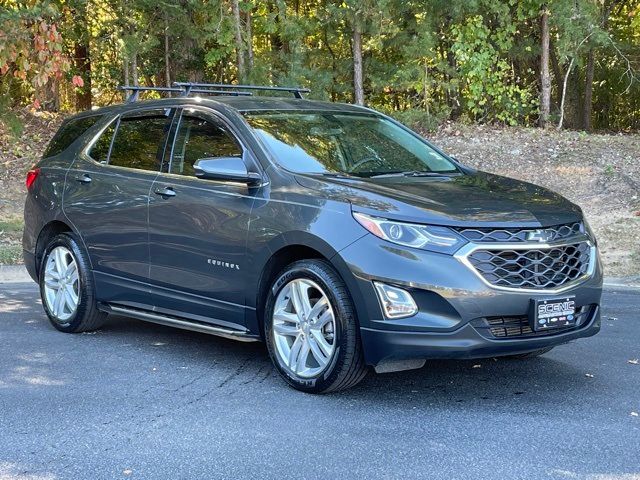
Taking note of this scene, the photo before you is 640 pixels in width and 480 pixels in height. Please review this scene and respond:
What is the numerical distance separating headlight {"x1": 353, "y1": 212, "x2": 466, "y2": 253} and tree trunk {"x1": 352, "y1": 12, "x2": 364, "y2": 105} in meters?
13.7

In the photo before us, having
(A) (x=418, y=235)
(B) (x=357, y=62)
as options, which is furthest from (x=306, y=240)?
(B) (x=357, y=62)

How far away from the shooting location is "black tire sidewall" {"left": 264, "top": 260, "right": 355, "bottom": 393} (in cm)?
519

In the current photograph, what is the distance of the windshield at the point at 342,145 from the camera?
235 inches

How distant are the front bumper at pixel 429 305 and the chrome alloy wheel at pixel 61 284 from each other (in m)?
3.04

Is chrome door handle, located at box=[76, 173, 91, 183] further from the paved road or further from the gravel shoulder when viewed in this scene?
the gravel shoulder

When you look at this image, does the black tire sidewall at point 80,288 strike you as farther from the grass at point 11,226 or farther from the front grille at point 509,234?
the grass at point 11,226

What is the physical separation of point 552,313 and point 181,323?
262 cm

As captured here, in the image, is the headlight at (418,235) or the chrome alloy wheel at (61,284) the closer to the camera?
the headlight at (418,235)

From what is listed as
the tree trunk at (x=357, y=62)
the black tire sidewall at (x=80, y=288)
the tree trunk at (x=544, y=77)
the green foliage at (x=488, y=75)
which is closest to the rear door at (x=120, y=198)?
the black tire sidewall at (x=80, y=288)

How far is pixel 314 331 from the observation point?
5.41 meters

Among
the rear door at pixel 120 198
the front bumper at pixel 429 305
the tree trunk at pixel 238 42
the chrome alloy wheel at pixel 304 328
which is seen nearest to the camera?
the front bumper at pixel 429 305

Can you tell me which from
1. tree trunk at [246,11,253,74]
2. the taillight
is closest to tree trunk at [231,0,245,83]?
tree trunk at [246,11,253,74]

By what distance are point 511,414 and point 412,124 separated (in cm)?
1355

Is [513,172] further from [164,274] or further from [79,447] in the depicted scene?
[79,447]
